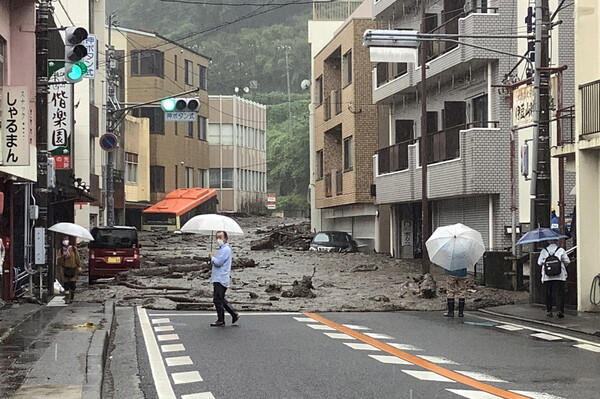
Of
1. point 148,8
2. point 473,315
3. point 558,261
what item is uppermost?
point 148,8

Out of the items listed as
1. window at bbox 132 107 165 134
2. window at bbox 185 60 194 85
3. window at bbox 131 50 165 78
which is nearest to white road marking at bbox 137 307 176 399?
window at bbox 132 107 165 134

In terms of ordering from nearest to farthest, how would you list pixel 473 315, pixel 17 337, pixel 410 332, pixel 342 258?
pixel 17 337 → pixel 410 332 → pixel 473 315 → pixel 342 258

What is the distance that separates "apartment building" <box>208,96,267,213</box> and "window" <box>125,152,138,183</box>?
53.6 feet

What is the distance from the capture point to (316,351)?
13.8m

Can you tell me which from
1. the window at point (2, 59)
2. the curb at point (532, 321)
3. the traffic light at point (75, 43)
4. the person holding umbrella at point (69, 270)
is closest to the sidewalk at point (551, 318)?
the curb at point (532, 321)

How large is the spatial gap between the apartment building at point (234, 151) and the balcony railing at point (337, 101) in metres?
34.5

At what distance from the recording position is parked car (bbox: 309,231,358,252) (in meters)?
46.1

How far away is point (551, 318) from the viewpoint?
19.3m

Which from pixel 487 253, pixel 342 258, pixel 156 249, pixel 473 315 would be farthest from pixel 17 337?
pixel 156 249

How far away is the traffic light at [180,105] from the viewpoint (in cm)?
3012

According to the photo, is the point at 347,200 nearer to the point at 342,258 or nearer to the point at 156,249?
the point at 342,258

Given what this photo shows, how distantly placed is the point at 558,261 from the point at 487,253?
760 cm

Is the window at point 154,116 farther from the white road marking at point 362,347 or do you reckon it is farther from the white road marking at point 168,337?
the white road marking at point 362,347

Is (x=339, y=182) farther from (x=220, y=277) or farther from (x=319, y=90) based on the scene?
(x=220, y=277)
